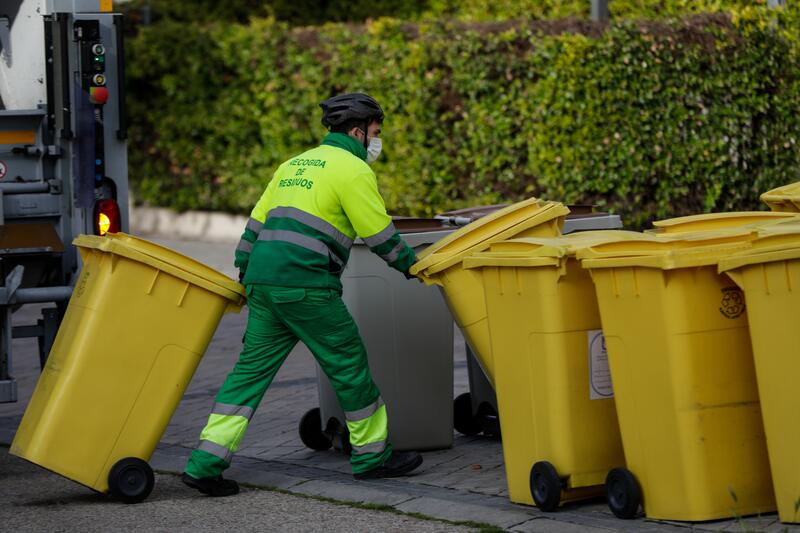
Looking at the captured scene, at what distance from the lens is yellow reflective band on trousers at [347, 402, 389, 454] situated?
6.02 meters

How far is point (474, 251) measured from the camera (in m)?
5.88

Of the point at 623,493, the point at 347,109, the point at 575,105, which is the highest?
the point at 575,105

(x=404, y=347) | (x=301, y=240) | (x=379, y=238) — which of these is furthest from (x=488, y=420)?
(x=301, y=240)

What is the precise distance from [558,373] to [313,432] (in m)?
1.75

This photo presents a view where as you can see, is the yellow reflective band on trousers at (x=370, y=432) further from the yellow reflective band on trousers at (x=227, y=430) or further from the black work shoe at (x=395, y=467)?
the yellow reflective band on trousers at (x=227, y=430)

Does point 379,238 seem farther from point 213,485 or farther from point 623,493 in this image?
point 623,493

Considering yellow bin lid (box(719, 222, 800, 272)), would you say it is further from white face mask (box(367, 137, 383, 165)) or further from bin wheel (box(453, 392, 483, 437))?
bin wheel (box(453, 392, 483, 437))

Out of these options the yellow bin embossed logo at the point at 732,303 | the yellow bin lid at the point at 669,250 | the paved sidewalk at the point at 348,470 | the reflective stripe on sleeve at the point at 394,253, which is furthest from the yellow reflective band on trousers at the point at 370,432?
the yellow bin embossed logo at the point at 732,303

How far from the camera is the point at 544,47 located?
11.8m

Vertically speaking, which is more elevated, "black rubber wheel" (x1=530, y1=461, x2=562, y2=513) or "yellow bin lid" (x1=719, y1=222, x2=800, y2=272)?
"yellow bin lid" (x1=719, y1=222, x2=800, y2=272)

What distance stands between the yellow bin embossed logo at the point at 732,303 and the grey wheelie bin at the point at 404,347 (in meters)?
1.68

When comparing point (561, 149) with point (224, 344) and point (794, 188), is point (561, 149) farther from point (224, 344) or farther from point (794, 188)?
Result: point (794, 188)

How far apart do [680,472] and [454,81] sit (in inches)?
306

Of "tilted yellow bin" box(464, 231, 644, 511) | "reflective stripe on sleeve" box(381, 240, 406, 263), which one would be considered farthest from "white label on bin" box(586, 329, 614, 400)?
"reflective stripe on sleeve" box(381, 240, 406, 263)
